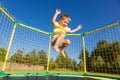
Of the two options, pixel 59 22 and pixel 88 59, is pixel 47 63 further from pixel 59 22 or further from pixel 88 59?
pixel 59 22

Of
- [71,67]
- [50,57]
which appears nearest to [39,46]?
[50,57]

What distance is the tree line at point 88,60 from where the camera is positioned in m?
5.67

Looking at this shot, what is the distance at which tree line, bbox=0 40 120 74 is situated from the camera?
5668mm

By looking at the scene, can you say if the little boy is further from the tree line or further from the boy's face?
the tree line

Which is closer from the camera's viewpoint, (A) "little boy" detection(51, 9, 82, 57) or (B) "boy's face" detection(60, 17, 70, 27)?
(A) "little boy" detection(51, 9, 82, 57)

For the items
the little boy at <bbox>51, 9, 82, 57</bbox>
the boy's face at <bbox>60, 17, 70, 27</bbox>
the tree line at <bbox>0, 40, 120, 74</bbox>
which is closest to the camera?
the little boy at <bbox>51, 9, 82, 57</bbox>

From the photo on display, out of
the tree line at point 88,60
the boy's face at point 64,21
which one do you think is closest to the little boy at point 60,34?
the boy's face at point 64,21

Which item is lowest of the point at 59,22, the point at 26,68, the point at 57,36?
the point at 26,68

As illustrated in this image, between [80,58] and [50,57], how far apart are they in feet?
5.12

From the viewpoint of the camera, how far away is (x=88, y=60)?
6812mm

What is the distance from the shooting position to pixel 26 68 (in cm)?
579

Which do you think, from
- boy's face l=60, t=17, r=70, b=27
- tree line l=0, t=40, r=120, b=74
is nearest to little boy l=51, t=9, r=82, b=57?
boy's face l=60, t=17, r=70, b=27

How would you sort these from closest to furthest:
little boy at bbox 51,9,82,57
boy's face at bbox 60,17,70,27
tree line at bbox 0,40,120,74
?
1. little boy at bbox 51,9,82,57
2. boy's face at bbox 60,17,70,27
3. tree line at bbox 0,40,120,74

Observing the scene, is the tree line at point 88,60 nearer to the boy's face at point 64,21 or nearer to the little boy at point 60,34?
the little boy at point 60,34
